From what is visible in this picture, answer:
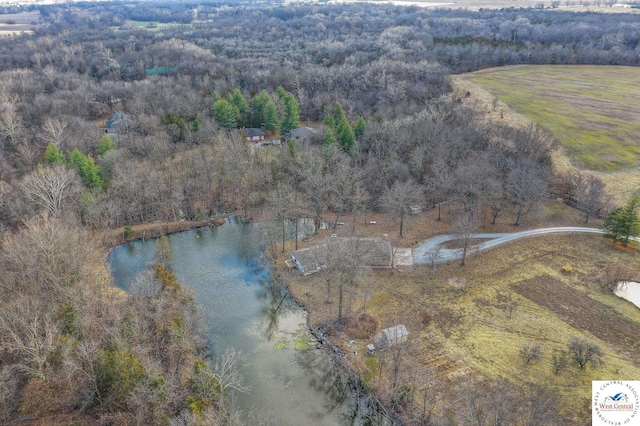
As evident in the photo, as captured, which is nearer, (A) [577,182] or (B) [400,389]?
(B) [400,389]

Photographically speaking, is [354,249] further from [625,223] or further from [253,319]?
[625,223]

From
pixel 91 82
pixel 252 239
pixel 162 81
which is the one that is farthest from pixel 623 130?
pixel 91 82

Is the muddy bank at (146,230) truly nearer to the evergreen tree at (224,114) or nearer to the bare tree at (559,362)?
the evergreen tree at (224,114)

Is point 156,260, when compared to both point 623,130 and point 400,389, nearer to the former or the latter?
point 400,389

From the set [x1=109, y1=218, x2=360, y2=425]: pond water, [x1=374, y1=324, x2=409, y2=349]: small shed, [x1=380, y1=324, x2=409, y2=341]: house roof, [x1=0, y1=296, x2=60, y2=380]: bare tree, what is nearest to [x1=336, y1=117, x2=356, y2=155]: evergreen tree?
[x1=109, y1=218, x2=360, y2=425]: pond water
